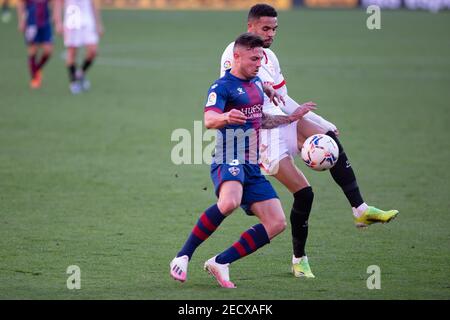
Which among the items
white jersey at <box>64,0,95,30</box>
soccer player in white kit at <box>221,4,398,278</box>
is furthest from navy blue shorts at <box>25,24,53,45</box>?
soccer player in white kit at <box>221,4,398,278</box>

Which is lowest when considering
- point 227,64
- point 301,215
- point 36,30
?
point 301,215

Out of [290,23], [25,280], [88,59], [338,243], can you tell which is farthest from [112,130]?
[290,23]

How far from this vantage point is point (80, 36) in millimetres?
20656

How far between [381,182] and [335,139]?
13.7 feet

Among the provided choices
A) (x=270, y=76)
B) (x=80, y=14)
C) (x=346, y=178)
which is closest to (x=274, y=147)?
(x=270, y=76)

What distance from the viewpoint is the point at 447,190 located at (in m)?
12.2

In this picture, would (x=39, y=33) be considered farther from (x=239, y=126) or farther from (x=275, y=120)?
(x=239, y=126)

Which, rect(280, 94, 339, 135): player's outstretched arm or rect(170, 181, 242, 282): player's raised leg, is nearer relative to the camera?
rect(170, 181, 242, 282): player's raised leg

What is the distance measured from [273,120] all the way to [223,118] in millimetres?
782

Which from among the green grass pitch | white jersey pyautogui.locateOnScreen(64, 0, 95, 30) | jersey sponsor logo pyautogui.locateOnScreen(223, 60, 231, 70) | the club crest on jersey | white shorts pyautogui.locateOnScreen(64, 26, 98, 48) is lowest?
the green grass pitch

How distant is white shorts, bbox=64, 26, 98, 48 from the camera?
20516 millimetres

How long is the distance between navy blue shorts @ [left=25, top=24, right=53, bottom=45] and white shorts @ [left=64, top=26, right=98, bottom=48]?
38.3 inches

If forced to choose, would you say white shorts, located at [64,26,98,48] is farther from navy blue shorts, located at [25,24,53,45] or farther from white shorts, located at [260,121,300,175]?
white shorts, located at [260,121,300,175]

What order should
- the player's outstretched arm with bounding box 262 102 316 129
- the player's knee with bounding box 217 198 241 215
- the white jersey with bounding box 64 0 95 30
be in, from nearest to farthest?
the player's knee with bounding box 217 198 241 215 → the player's outstretched arm with bounding box 262 102 316 129 → the white jersey with bounding box 64 0 95 30
